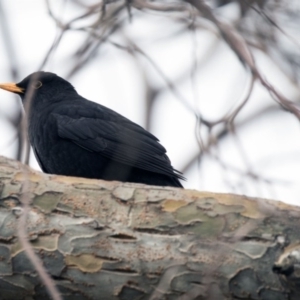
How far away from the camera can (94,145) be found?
16.3ft

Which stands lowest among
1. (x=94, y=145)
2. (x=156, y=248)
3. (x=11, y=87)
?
(x=156, y=248)

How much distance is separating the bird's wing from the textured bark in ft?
4.26

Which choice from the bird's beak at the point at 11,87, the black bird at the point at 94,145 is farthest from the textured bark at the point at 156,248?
the bird's beak at the point at 11,87

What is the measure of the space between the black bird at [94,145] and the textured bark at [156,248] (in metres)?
1.29

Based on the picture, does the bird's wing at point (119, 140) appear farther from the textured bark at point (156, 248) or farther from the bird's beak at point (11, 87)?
the textured bark at point (156, 248)

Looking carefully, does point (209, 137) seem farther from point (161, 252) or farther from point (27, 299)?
point (27, 299)

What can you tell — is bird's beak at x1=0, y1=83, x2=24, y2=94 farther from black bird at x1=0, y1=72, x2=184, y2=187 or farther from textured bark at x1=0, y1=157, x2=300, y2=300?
textured bark at x1=0, y1=157, x2=300, y2=300

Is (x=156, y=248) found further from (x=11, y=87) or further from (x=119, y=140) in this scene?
(x=11, y=87)

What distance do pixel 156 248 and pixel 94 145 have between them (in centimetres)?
177

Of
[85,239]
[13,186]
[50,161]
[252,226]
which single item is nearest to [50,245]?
[85,239]

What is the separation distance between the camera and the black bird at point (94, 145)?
15.9ft

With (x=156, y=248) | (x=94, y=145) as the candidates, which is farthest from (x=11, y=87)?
(x=156, y=248)

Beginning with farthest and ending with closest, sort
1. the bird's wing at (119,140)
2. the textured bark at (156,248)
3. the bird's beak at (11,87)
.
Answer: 1. the bird's beak at (11,87)
2. the bird's wing at (119,140)
3. the textured bark at (156,248)

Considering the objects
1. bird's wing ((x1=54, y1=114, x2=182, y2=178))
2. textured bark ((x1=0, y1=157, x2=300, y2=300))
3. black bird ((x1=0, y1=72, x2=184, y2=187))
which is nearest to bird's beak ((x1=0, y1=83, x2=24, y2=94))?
black bird ((x1=0, y1=72, x2=184, y2=187))
